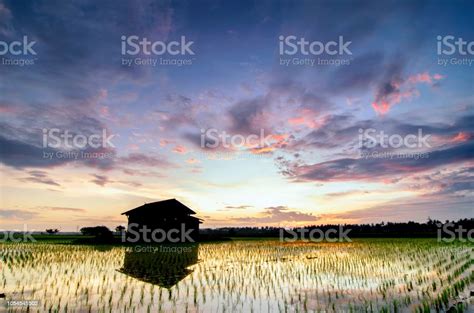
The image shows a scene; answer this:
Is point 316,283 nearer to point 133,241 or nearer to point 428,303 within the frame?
point 428,303

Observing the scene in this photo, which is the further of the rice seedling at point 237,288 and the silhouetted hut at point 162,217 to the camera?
the silhouetted hut at point 162,217

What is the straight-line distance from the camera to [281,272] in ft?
51.1

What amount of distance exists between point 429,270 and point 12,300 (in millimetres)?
16646

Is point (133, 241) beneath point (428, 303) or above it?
beneath

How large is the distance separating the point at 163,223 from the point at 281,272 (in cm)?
2968

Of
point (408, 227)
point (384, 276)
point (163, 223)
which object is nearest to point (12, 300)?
point (384, 276)

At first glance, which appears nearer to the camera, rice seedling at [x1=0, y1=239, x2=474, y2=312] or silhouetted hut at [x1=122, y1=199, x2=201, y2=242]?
rice seedling at [x1=0, y1=239, x2=474, y2=312]

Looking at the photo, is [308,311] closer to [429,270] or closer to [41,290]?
[41,290]

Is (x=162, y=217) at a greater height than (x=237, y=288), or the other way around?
(x=162, y=217)

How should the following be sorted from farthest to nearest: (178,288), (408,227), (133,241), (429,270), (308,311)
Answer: (408,227) < (133,241) < (429,270) < (178,288) < (308,311)

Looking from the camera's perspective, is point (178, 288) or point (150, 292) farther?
point (178, 288)

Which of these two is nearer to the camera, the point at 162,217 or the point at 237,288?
the point at 237,288

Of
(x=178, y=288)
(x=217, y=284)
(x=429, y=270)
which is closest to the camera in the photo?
(x=178, y=288)

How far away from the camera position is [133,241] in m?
42.8
